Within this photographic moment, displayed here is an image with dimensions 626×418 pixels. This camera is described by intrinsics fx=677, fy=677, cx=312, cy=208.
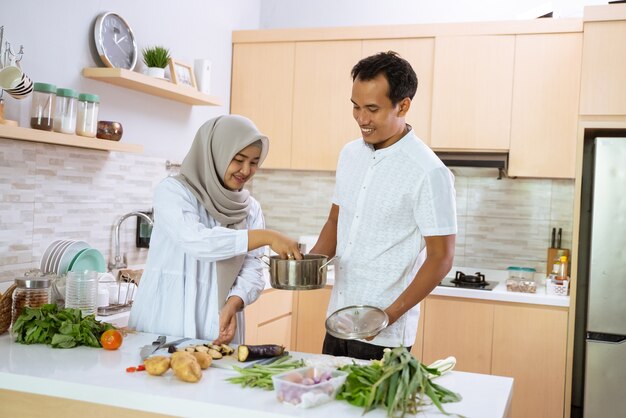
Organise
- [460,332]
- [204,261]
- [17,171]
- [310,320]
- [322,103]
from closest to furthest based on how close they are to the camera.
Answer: [204,261]
[17,171]
[460,332]
[310,320]
[322,103]

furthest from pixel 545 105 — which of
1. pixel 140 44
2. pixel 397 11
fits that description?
pixel 140 44

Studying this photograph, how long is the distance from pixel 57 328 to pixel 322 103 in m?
2.72

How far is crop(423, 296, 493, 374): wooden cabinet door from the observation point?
3811mm

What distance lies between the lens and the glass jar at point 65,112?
288cm

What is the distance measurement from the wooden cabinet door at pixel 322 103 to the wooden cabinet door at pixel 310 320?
865 mm

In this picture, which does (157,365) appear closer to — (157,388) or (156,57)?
(157,388)

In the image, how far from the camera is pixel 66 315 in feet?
7.02

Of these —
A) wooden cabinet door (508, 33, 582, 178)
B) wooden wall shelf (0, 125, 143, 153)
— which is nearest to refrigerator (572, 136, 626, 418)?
wooden cabinet door (508, 33, 582, 178)

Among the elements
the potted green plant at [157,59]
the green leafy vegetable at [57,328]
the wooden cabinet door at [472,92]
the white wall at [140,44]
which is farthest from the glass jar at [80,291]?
the wooden cabinet door at [472,92]

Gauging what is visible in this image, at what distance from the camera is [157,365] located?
1.77 metres

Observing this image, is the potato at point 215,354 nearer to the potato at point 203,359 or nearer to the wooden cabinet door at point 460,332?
the potato at point 203,359

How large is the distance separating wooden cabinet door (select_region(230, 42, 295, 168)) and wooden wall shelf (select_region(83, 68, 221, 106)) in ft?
1.85

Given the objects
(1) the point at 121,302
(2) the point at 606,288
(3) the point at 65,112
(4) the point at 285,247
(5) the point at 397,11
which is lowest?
(1) the point at 121,302

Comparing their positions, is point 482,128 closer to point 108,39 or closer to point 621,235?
point 621,235
